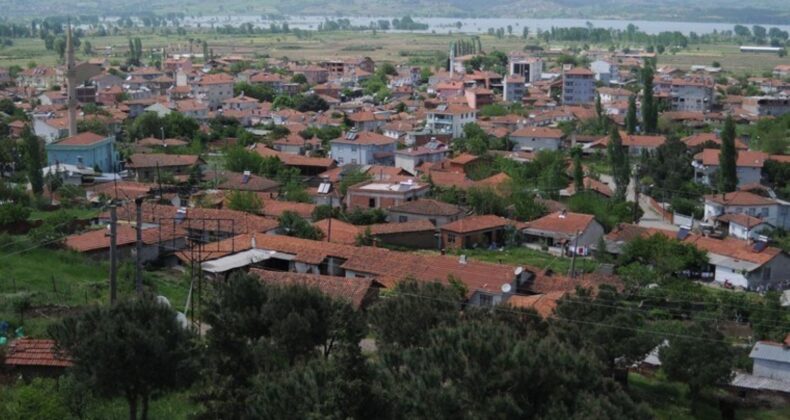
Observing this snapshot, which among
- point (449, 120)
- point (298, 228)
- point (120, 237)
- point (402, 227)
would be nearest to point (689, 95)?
point (449, 120)

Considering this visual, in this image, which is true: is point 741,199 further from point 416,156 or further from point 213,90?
point 213,90

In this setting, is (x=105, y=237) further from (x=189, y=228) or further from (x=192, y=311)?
(x=192, y=311)

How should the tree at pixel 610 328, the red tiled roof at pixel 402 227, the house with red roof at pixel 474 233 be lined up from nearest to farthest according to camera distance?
the tree at pixel 610 328 < the red tiled roof at pixel 402 227 < the house with red roof at pixel 474 233

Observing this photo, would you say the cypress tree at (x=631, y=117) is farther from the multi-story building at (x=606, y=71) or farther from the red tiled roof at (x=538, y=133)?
the multi-story building at (x=606, y=71)

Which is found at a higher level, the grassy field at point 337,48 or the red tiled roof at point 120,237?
the grassy field at point 337,48

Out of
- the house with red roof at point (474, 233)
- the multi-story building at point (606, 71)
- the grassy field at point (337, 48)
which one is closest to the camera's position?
the house with red roof at point (474, 233)

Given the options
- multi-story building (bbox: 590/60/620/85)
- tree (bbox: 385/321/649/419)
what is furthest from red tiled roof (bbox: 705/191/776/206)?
multi-story building (bbox: 590/60/620/85)

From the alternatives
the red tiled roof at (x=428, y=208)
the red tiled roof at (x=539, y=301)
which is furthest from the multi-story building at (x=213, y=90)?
the red tiled roof at (x=539, y=301)

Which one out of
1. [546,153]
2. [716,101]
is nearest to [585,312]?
[546,153]
